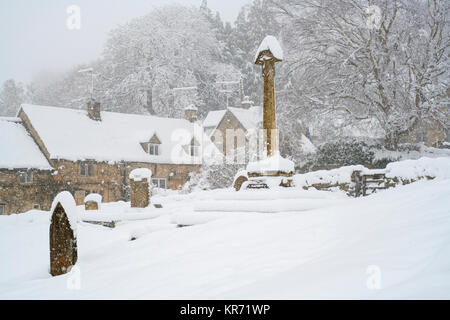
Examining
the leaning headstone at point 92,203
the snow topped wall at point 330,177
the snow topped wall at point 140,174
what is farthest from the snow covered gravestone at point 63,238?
the leaning headstone at point 92,203

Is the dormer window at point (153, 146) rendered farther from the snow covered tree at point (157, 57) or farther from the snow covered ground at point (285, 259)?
the snow covered ground at point (285, 259)

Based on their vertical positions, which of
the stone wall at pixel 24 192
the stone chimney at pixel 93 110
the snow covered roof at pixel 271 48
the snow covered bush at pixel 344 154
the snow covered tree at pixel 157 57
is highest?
the snow covered tree at pixel 157 57

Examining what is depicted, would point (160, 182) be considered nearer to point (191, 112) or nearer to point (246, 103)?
point (191, 112)

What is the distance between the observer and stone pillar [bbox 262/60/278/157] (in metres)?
9.62

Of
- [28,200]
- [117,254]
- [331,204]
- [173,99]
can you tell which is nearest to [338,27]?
[331,204]

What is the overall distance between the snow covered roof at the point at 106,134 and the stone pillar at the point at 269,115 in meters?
19.1

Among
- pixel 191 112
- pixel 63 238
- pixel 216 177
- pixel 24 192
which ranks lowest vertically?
pixel 24 192

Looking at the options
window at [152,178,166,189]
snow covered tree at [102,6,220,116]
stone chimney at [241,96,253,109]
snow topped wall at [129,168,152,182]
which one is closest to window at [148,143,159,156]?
window at [152,178,166,189]

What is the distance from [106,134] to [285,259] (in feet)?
85.5

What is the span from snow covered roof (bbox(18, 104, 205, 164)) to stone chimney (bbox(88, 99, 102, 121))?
0.44 m

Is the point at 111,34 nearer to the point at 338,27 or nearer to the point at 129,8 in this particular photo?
the point at 129,8

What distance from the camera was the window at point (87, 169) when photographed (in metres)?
25.5

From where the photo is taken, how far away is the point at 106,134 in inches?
1098

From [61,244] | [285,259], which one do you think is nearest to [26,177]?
[61,244]
